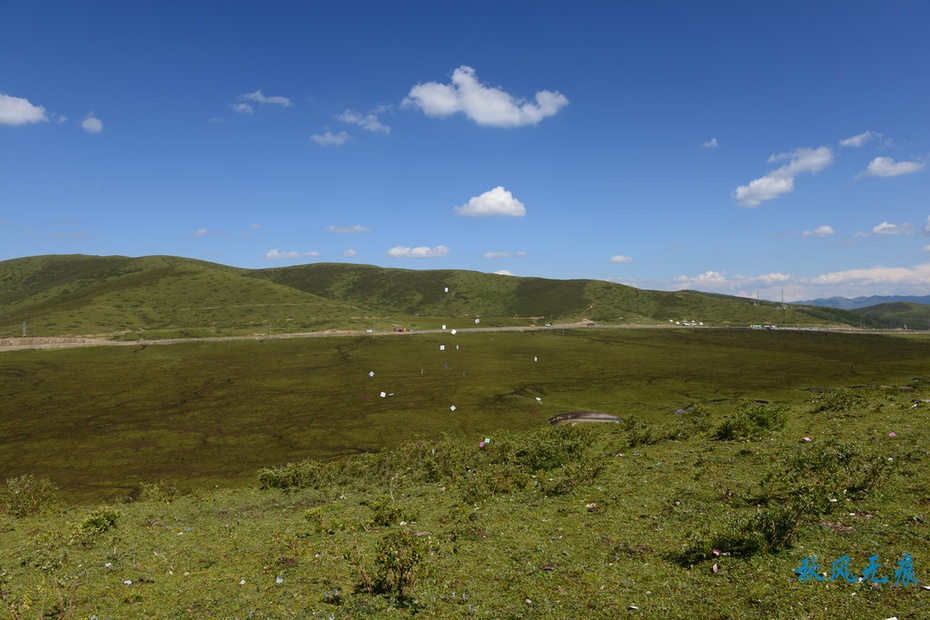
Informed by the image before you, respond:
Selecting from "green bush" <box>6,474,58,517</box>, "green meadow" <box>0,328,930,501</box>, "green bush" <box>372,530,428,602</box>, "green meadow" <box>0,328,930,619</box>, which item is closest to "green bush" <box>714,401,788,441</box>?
"green meadow" <box>0,328,930,619</box>

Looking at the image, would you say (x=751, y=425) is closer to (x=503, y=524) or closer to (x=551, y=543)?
(x=503, y=524)

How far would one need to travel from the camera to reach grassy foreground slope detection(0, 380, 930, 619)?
1005 centimetres

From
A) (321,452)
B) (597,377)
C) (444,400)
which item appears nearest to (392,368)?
(444,400)

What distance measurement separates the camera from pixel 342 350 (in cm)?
13138

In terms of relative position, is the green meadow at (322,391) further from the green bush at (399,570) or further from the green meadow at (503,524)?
the green bush at (399,570)

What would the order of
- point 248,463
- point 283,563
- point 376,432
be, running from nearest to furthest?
1. point 283,563
2. point 248,463
3. point 376,432

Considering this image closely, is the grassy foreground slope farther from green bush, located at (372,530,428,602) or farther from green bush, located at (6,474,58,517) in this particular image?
green bush, located at (6,474,58,517)

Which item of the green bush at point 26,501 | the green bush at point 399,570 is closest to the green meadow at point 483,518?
the green bush at point 399,570

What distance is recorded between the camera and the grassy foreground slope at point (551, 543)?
1005cm

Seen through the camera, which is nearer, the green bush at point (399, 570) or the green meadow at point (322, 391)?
the green bush at point (399, 570)

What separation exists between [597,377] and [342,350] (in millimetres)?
73843

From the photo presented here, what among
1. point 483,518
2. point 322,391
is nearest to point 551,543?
point 483,518

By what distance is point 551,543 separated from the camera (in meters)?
13.5

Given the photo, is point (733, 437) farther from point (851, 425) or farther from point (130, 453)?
point (130, 453)
